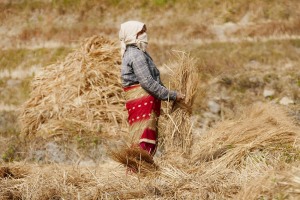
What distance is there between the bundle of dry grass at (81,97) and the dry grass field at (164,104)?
15 mm

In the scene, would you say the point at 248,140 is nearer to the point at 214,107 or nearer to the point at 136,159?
the point at 136,159

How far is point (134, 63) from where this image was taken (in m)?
4.93

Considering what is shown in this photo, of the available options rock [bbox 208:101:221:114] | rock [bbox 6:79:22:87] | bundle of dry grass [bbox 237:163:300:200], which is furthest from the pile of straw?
rock [bbox 6:79:22:87]

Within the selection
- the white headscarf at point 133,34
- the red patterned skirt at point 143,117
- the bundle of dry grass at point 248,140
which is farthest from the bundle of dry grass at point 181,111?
the white headscarf at point 133,34

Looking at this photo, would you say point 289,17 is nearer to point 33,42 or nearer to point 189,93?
point 33,42

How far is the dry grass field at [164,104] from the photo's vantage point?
4.44 m

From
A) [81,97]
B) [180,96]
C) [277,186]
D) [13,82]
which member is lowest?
[13,82]

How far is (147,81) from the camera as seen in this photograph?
191 inches

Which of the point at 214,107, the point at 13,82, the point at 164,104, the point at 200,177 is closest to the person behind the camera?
the point at 200,177

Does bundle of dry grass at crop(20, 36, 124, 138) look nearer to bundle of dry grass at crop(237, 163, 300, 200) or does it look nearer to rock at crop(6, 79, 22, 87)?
rock at crop(6, 79, 22, 87)

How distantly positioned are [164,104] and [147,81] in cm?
89

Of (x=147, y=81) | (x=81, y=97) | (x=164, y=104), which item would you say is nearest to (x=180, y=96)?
(x=147, y=81)

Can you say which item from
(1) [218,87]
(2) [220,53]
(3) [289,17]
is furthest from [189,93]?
(3) [289,17]

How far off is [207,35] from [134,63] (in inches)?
321
